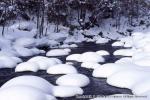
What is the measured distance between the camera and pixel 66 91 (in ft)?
46.5

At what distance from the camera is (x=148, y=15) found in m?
56.8

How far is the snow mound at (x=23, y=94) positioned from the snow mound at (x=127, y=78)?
→ 4.00 meters

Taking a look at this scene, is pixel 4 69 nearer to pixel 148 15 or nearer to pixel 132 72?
pixel 132 72

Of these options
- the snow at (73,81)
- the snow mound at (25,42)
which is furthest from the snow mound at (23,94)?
the snow mound at (25,42)

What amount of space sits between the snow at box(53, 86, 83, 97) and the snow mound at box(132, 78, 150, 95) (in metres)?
2.29

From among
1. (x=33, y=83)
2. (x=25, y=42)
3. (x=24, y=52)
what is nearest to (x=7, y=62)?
(x=24, y=52)

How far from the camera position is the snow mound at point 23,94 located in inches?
497

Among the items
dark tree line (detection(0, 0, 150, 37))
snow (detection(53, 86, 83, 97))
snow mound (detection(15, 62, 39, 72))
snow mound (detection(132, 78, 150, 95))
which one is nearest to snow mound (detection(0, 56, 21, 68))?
snow mound (detection(15, 62, 39, 72))

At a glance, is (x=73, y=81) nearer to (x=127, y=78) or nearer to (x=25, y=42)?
(x=127, y=78)

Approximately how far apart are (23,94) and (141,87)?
4931mm

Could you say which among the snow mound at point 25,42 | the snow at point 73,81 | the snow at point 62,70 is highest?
the snow at point 73,81

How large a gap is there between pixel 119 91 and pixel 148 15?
43415mm

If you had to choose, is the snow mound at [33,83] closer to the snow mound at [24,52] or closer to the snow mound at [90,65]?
the snow mound at [90,65]

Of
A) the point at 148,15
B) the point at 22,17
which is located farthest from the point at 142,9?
the point at 22,17
